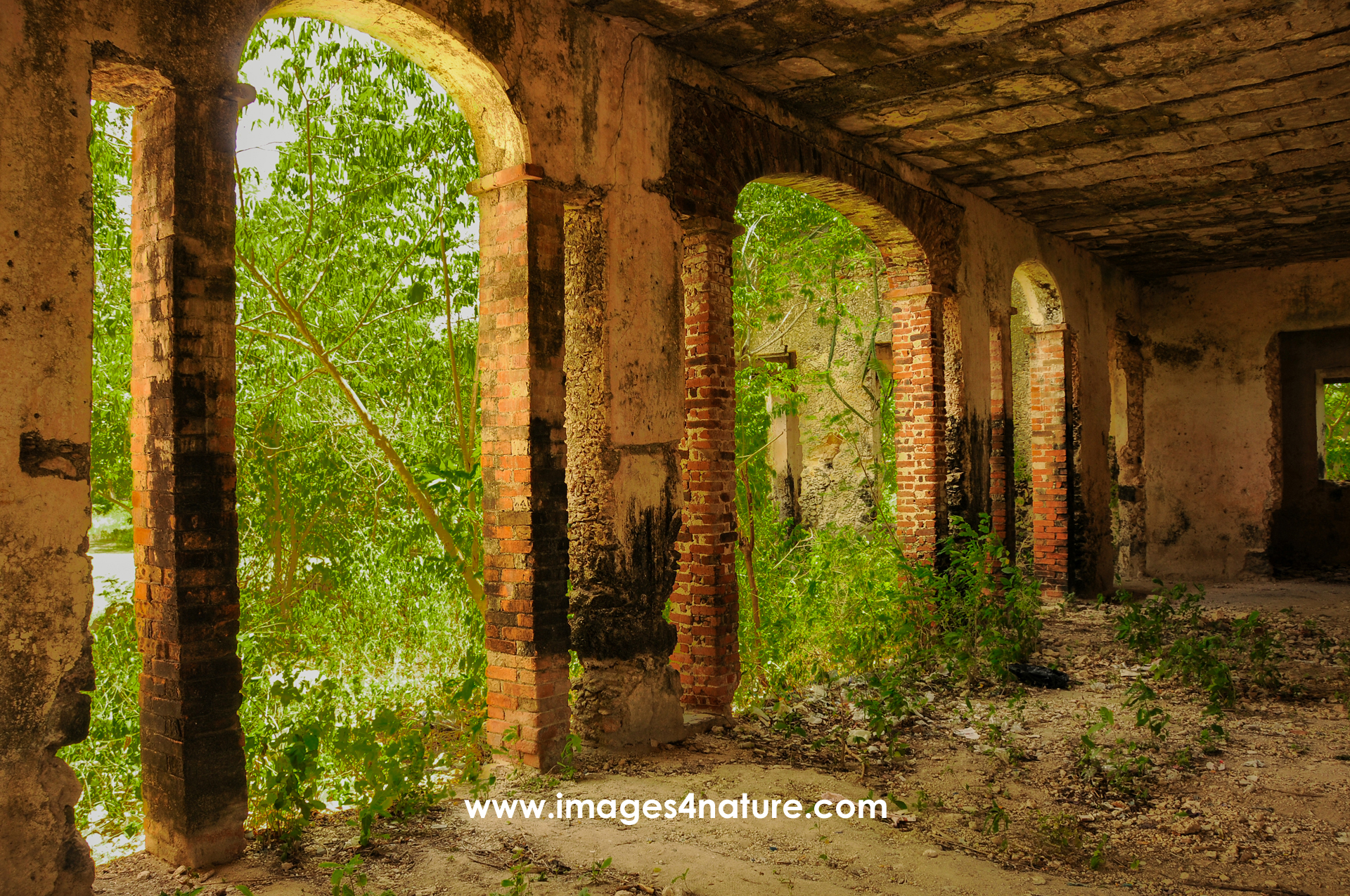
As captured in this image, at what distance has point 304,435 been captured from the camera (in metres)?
7.32

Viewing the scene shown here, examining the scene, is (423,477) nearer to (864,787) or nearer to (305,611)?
(305,611)

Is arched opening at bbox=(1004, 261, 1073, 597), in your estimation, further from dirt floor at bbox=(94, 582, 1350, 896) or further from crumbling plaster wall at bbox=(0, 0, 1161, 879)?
dirt floor at bbox=(94, 582, 1350, 896)

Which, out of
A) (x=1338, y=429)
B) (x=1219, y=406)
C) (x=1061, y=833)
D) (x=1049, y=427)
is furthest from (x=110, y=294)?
(x=1338, y=429)

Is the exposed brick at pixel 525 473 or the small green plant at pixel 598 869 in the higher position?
the exposed brick at pixel 525 473

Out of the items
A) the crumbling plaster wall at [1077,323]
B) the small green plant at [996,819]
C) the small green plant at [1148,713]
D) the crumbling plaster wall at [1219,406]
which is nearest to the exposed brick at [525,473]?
the small green plant at [996,819]

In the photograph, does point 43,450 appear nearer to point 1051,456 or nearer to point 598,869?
point 598,869

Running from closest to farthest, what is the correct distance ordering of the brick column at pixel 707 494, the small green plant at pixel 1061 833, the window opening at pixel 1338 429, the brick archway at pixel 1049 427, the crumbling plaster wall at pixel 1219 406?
the small green plant at pixel 1061 833
the brick column at pixel 707 494
the brick archway at pixel 1049 427
the crumbling plaster wall at pixel 1219 406
the window opening at pixel 1338 429

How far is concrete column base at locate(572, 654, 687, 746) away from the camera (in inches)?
200

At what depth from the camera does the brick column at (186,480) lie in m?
3.34

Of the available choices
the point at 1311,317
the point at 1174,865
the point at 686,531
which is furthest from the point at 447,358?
the point at 1311,317

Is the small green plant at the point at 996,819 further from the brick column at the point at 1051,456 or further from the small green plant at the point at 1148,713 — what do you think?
the brick column at the point at 1051,456

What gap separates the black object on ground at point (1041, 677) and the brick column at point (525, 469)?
3646mm

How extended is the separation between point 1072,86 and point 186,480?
5.69 m

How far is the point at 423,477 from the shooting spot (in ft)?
21.0
